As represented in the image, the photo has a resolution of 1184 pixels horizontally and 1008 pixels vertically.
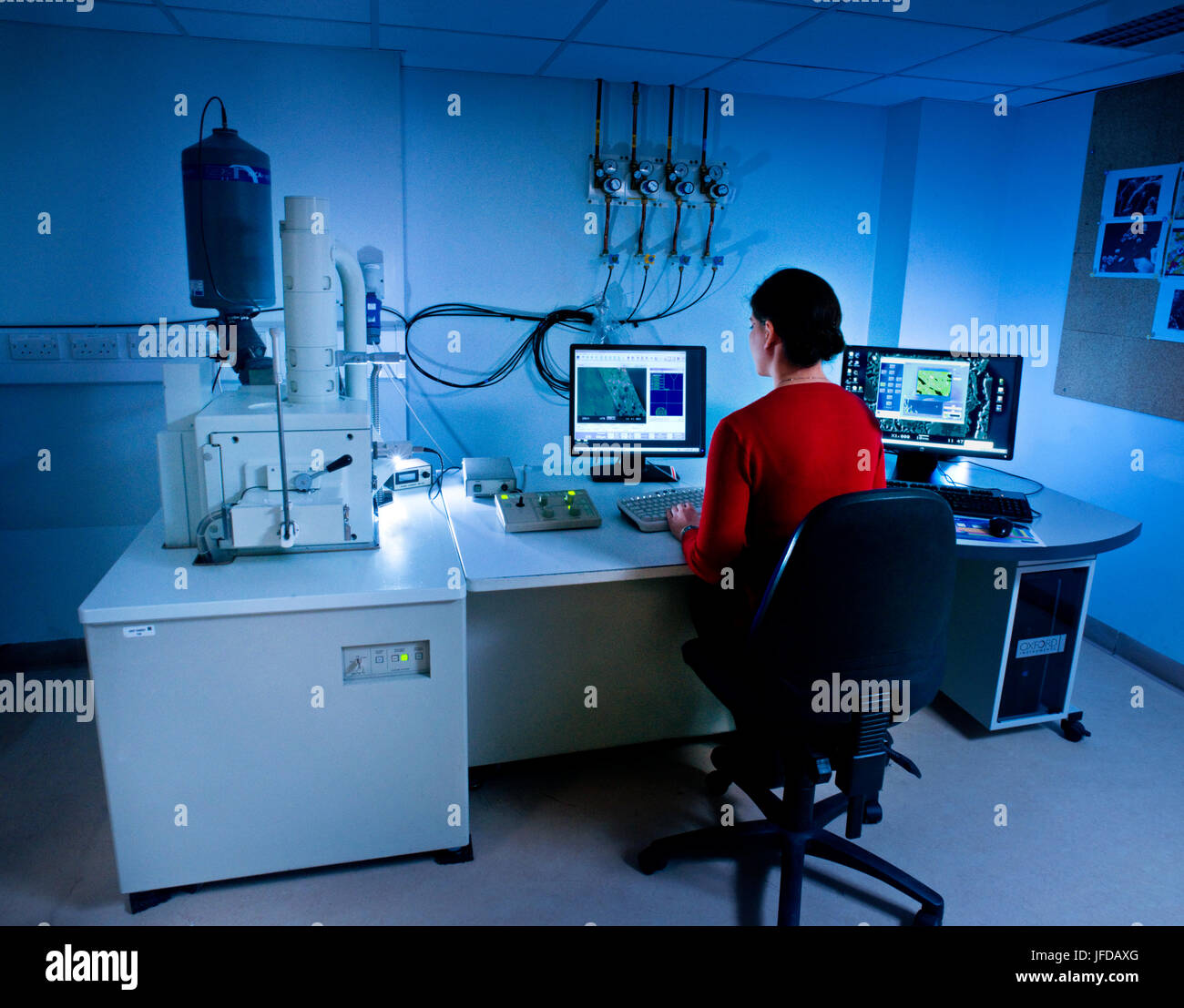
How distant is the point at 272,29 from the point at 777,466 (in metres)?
1.91

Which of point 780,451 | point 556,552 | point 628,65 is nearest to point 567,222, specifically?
point 628,65

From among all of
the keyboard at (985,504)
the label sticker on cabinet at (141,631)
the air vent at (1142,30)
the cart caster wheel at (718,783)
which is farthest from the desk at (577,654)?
the air vent at (1142,30)

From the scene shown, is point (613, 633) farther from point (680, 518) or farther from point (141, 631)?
point (141, 631)

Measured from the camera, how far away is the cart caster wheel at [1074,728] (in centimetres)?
256

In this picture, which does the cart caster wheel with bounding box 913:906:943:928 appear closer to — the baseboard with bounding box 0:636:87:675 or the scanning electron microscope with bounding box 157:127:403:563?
the scanning electron microscope with bounding box 157:127:403:563

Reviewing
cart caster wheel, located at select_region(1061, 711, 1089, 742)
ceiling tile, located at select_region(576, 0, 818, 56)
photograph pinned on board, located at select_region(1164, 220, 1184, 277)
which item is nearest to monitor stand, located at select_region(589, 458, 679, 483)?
ceiling tile, located at select_region(576, 0, 818, 56)

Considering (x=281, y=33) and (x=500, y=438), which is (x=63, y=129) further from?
(x=500, y=438)

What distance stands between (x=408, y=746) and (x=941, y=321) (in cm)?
264

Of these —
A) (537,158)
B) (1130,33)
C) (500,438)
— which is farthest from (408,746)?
(1130,33)

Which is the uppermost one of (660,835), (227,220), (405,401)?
(227,220)

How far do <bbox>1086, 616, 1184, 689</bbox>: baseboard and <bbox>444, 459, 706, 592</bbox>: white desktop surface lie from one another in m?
2.01

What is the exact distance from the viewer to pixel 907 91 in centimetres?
292

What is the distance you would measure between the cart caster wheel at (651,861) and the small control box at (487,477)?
103cm
